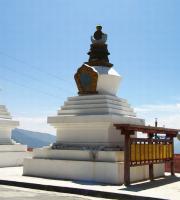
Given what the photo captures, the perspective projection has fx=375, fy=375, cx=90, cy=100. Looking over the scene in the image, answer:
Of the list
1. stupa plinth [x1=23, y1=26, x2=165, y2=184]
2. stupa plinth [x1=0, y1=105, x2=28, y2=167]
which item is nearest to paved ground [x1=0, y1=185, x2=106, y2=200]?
stupa plinth [x1=23, y1=26, x2=165, y2=184]

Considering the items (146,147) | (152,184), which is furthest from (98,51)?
(152,184)

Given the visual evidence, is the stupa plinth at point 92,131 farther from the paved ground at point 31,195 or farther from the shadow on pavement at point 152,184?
the paved ground at point 31,195

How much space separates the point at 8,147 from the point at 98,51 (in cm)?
860

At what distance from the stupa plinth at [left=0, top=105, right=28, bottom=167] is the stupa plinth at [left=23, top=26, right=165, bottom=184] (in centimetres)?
523

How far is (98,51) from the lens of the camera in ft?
65.9

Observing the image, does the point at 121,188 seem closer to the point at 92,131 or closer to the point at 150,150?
the point at 150,150

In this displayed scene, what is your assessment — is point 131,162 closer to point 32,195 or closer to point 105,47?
point 32,195

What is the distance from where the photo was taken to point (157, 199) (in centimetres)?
1190

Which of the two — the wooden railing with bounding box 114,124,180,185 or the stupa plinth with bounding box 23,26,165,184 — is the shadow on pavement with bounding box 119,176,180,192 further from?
the stupa plinth with bounding box 23,26,165,184

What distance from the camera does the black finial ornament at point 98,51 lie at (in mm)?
19781

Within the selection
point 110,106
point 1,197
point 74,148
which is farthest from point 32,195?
point 110,106

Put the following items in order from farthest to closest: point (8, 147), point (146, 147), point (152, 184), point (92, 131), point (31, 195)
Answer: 1. point (8, 147)
2. point (92, 131)
3. point (146, 147)
4. point (152, 184)
5. point (31, 195)

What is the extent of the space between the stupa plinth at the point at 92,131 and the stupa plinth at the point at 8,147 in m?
5.23

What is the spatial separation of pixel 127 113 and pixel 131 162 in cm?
426
